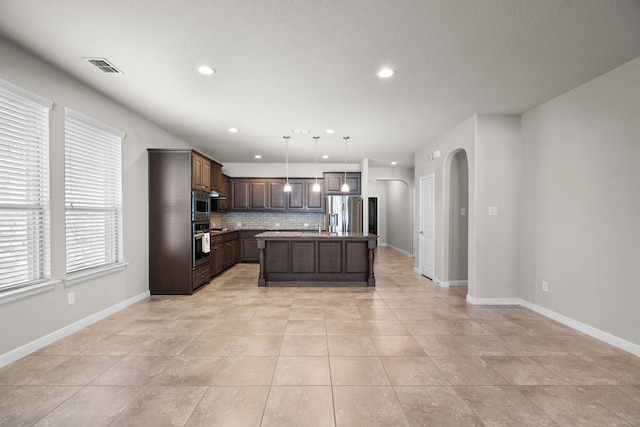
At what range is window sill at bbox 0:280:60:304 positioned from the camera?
8.26 feet

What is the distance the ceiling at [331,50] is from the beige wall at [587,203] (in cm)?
29

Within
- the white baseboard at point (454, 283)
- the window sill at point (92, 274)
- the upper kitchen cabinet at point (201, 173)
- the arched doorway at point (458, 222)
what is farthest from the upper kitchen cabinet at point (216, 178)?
the white baseboard at point (454, 283)

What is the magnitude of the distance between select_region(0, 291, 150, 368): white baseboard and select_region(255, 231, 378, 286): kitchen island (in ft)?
7.41

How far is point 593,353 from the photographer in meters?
2.80

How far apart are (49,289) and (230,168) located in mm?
5779

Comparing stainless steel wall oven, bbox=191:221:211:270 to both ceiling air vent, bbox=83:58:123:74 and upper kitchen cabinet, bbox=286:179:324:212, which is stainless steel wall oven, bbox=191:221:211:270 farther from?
upper kitchen cabinet, bbox=286:179:324:212

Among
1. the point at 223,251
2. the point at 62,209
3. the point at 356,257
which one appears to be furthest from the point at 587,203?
the point at 223,251

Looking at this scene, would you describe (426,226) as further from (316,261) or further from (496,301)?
(316,261)

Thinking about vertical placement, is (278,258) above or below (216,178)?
below

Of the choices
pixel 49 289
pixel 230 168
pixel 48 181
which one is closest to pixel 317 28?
pixel 48 181

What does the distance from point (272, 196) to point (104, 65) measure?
17.6 ft

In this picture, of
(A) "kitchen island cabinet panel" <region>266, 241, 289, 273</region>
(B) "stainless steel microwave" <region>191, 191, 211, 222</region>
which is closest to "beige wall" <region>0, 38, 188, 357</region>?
(B) "stainless steel microwave" <region>191, 191, 211, 222</region>

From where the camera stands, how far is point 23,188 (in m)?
Result: 2.74

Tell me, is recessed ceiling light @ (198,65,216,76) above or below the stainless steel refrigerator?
above
